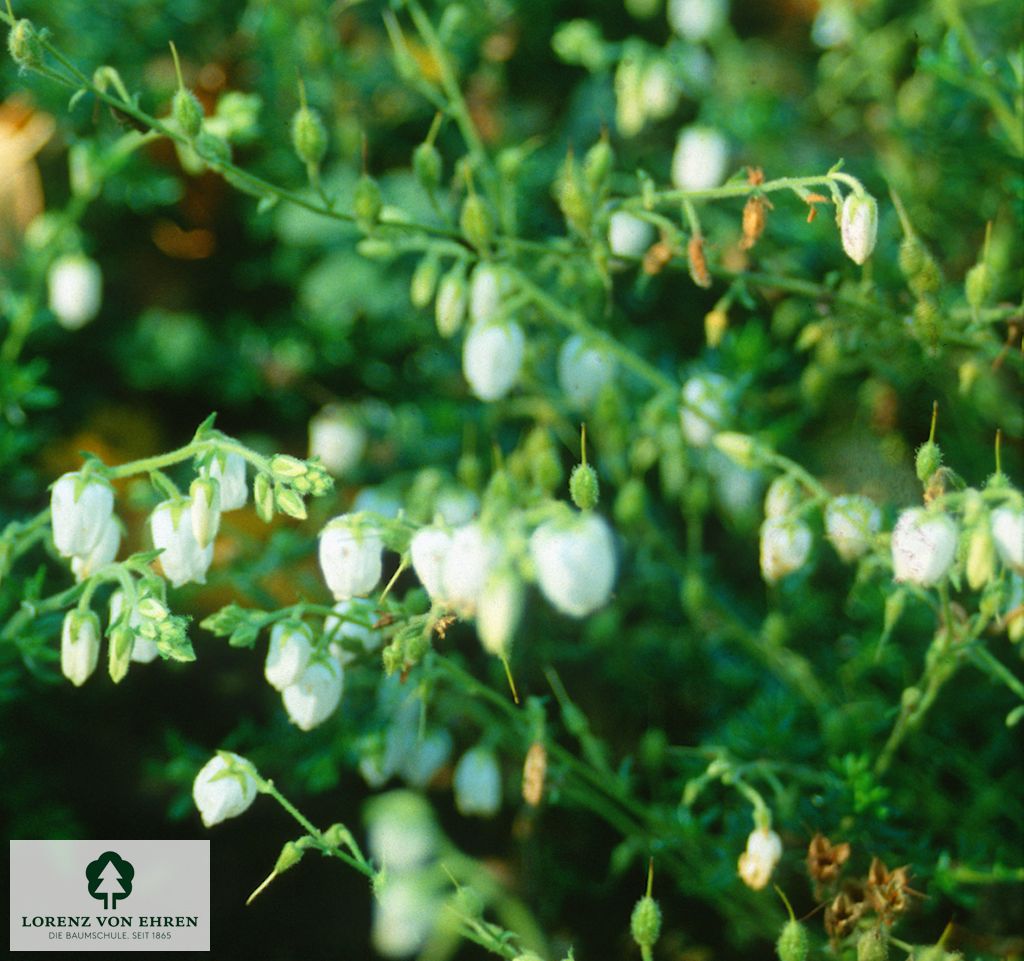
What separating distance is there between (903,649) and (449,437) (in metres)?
0.84

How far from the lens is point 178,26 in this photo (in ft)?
8.05

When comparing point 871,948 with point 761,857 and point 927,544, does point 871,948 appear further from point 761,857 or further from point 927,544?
point 927,544

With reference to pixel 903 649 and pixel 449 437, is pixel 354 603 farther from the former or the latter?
pixel 903 649

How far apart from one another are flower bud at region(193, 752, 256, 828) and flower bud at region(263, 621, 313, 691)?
0.10 meters

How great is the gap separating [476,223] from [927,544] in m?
0.66

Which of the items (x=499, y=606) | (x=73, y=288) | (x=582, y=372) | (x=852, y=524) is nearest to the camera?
(x=499, y=606)

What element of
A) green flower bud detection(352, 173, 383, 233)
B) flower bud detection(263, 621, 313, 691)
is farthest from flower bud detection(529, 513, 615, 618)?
green flower bud detection(352, 173, 383, 233)

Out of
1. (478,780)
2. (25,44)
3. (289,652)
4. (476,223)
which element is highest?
(25,44)

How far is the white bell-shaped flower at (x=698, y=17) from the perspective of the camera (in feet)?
7.33

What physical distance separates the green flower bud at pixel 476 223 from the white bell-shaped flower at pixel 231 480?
1.39 feet

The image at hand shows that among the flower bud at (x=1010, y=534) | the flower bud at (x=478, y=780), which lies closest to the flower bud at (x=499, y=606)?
the flower bud at (x=1010, y=534)

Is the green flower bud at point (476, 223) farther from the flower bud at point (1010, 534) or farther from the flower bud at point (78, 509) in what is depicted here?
the flower bud at point (1010, 534)

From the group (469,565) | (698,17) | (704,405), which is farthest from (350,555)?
(698,17)

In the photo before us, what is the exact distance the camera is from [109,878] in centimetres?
151
